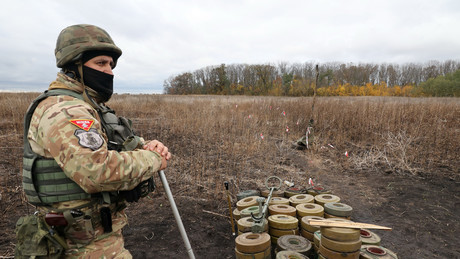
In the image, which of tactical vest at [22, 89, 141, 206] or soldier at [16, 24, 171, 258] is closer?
soldier at [16, 24, 171, 258]

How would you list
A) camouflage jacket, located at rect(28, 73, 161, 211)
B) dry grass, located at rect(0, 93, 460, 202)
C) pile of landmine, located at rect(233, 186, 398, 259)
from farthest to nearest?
dry grass, located at rect(0, 93, 460, 202)
pile of landmine, located at rect(233, 186, 398, 259)
camouflage jacket, located at rect(28, 73, 161, 211)

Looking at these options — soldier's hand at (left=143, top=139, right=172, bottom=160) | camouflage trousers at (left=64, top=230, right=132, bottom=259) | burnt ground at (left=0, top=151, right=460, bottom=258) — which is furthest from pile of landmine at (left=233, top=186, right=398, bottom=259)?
soldier's hand at (left=143, top=139, right=172, bottom=160)

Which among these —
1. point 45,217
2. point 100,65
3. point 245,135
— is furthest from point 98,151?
point 245,135

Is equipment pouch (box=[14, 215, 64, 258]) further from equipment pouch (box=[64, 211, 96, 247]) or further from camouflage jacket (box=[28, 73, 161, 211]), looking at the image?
camouflage jacket (box=[28, 73, 161, 211])

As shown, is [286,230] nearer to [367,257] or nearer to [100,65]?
[367,257]

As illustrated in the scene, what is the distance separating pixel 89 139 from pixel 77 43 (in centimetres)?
78

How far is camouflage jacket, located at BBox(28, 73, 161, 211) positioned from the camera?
130cm

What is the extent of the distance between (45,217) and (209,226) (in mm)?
2507

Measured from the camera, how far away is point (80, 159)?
1.29m

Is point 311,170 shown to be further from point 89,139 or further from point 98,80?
point 89,139

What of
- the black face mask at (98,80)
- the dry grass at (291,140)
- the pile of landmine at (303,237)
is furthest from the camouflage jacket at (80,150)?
the dry grass at (291,140)

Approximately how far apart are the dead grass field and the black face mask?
2.21 m

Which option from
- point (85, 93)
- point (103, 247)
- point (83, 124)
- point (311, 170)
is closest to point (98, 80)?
point (85, 93)

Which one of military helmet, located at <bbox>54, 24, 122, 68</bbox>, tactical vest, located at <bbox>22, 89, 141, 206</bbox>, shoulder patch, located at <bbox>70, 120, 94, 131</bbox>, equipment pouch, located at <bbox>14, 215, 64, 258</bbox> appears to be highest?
military helmet, located at <bbox>54, 24, 122, 68</bbox>
